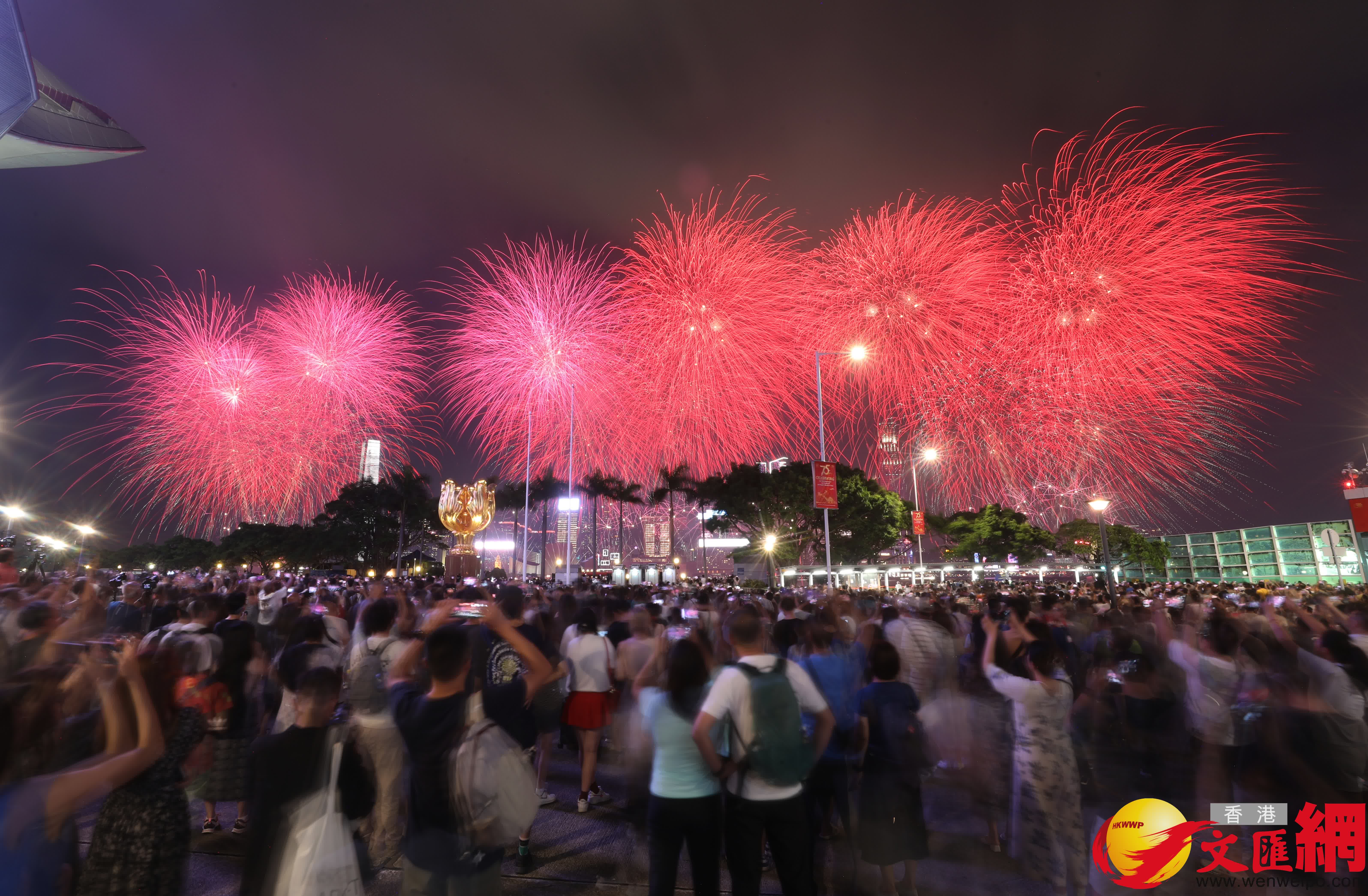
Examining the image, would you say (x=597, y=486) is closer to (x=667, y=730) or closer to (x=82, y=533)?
(x=82, y=533)

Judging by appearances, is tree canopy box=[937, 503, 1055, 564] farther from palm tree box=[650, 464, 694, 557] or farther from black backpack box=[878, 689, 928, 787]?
black backpack box=[878, 689, 928, 787]

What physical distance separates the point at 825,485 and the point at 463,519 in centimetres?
2936

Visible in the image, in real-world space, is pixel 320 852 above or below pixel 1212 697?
below

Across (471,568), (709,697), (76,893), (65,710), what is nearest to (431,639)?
(709,697)

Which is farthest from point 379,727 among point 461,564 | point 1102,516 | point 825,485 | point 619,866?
point 461,564

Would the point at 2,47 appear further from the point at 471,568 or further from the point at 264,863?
the point at 471,568

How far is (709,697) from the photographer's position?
12.3 ft

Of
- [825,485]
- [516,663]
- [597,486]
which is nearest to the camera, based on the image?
[516,663]

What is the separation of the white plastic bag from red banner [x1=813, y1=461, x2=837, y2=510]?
15819 millimetres

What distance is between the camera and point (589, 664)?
23.4ft

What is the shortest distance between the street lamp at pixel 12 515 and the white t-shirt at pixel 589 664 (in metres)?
47.7

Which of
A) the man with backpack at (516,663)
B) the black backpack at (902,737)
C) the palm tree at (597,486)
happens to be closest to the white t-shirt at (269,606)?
the man with backpack at (516,663)

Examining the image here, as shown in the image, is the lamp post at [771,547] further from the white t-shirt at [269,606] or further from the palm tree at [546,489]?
the white t-shirt at [269,606]

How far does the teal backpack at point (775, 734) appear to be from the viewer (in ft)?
12.0
